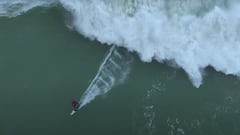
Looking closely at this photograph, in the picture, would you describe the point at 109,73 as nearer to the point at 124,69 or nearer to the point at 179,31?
the point at 124,69

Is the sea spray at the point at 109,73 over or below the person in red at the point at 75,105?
below

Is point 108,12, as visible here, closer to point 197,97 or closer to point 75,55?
point 75,55

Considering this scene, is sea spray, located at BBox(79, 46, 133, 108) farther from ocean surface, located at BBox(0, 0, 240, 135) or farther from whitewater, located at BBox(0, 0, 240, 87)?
whitewater, located at BBox(0, 0, 240, 87)

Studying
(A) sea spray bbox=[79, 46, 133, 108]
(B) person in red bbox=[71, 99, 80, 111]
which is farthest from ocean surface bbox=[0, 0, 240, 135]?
(B) person in red bbox=[71, 99, 80, 111]

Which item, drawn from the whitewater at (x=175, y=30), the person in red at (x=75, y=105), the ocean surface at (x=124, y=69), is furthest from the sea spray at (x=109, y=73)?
the whitewater at (x=175, y=30)

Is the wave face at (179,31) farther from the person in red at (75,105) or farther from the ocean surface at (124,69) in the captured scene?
the person in red at (75,105)
